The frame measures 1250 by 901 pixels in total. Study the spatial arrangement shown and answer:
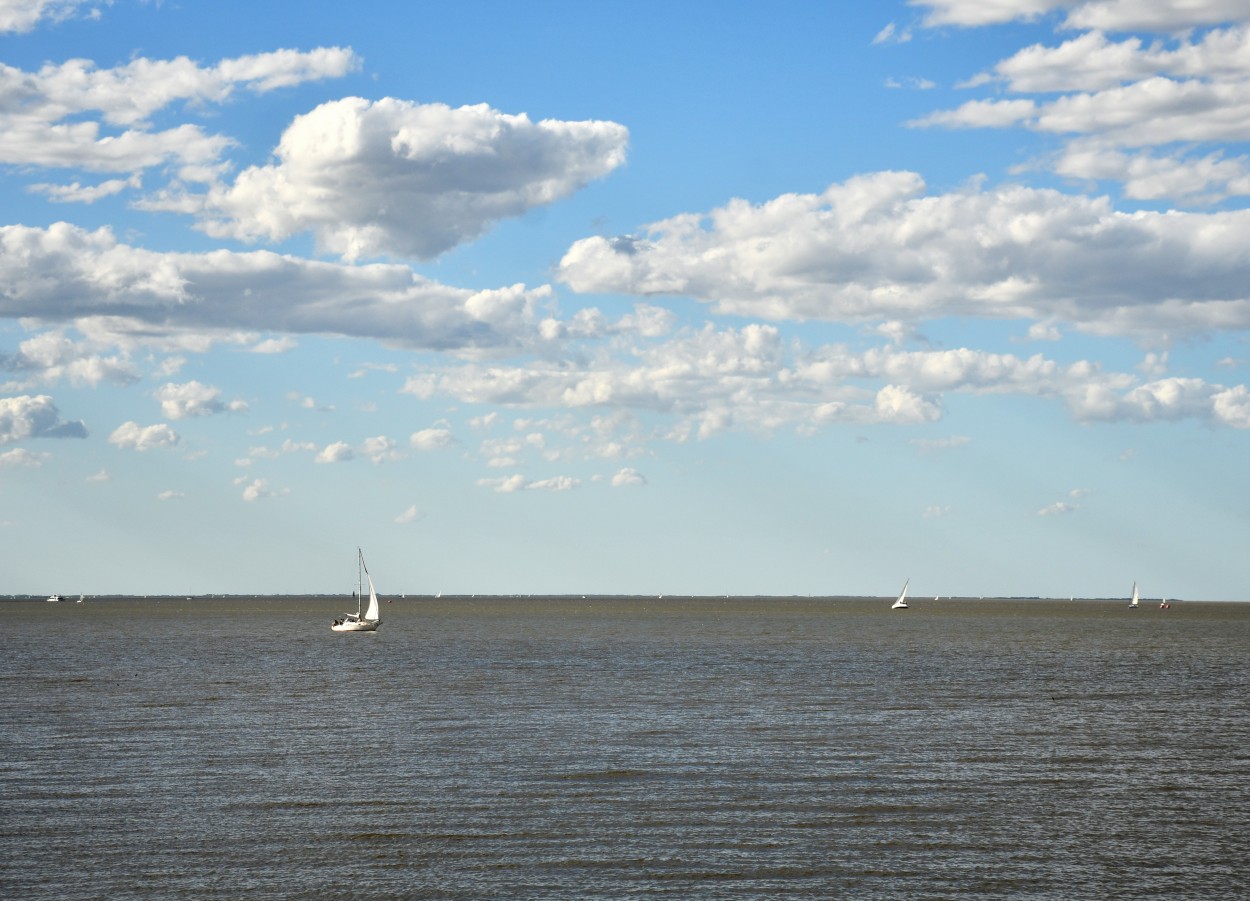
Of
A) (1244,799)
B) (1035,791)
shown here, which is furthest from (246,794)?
(1244,799)

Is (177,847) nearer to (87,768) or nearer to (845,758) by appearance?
(87,768)

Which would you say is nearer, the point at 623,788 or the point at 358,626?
the point at 623,788

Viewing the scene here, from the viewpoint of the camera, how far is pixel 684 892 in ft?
95.7

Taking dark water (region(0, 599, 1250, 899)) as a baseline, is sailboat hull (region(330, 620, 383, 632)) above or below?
below

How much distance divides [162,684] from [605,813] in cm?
5430

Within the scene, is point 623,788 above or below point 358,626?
above

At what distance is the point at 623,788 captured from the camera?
41.2 meters

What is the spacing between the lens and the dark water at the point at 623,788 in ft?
102

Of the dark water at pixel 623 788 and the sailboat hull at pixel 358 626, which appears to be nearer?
the dark water at pixel 623 788

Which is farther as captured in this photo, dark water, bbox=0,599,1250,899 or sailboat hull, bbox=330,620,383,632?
sailboat hull, bbox=330,620,383,632

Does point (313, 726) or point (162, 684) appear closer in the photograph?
point (313, 726)

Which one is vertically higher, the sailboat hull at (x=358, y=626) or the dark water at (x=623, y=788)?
the dark water at (x=623, y=788)

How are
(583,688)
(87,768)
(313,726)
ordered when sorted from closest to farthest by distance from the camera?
(87,768) < (313,726) < (583,688)

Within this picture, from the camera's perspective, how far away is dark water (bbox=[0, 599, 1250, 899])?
30938mm
